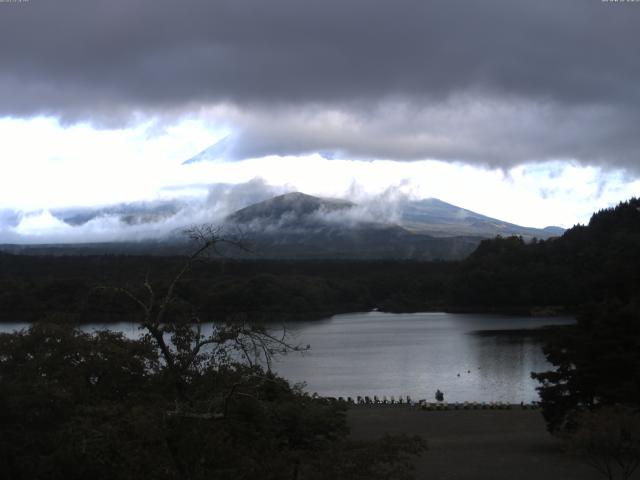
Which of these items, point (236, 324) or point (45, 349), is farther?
point (45, 349)

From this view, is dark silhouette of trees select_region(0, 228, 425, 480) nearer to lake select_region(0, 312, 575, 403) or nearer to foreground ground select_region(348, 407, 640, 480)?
foreground ground select_region(348, 407, 640, 480)

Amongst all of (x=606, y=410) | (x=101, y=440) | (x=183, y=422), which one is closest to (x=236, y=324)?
(x=183, y=422)

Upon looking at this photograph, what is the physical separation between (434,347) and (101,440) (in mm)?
44281

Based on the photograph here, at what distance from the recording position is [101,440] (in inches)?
315

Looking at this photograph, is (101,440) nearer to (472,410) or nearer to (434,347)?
(472,410)

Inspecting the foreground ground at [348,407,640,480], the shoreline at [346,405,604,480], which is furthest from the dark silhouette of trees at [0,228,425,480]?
the foreground ground at [348,407,640,480]

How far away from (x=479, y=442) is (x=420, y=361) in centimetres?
2291

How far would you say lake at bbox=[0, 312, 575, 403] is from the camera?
3503cm

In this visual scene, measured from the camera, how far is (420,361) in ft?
147

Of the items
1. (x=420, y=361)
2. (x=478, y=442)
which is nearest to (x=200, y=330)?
(x=478, y=442)

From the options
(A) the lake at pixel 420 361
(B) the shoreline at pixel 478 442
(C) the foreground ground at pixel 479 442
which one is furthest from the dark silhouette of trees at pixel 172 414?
(A) the lake at pixel 420 361

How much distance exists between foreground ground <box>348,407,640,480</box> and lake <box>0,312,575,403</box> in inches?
162

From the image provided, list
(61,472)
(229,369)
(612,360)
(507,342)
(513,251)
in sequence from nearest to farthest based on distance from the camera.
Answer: (229,369), (61,472), (612,360), (507,342), (513,251)

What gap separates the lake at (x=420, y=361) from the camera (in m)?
35.0
